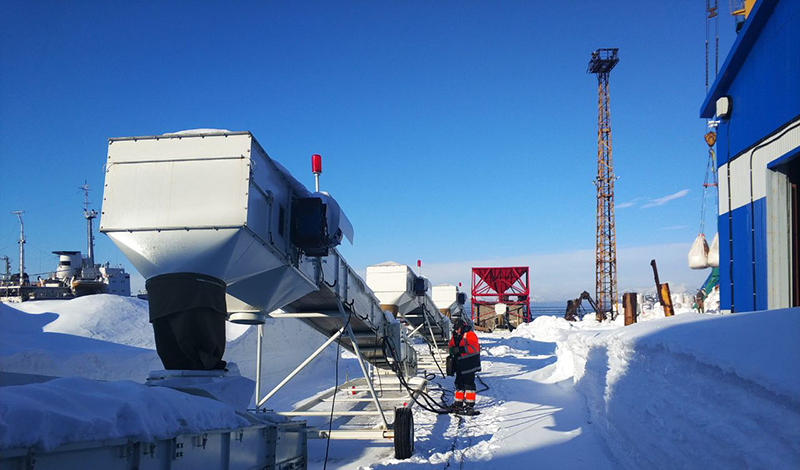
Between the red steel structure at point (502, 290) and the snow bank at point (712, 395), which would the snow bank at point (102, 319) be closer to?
the snow bank at point (712, 395)

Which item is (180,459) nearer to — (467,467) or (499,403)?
(467,467)

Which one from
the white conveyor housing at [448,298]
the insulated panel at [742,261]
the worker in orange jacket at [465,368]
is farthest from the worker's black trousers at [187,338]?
the white conveyor housing at [448,298]

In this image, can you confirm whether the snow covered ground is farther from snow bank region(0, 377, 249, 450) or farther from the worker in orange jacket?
the worker in orange jacket

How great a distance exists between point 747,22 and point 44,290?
32.3m

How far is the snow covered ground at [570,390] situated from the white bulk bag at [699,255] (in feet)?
12.5

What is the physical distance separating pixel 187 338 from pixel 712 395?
448 cm

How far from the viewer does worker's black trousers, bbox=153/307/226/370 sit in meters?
4.69

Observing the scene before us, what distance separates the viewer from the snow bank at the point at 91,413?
7.69 feet

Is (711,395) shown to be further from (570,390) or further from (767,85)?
(570,390)

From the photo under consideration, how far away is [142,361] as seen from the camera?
11773 millimetres

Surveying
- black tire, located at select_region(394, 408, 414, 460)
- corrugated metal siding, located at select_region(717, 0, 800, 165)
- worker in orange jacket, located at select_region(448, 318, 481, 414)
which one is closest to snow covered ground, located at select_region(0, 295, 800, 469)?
black tire, located at select_region(394, 408, 414, 460)

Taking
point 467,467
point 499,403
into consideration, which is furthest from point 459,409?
point 467,467

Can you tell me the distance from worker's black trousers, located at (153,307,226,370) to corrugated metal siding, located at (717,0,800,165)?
8.72 m

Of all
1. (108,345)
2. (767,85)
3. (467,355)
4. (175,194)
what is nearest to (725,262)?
(767,85)
